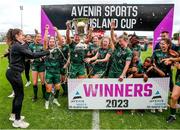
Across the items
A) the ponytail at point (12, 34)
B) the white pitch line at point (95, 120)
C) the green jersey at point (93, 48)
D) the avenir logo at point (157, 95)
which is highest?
the ponytail at point (12, 34)

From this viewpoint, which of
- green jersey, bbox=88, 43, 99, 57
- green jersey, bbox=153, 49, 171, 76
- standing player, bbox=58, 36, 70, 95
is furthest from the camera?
green jersey, bbox=88, 43, 99, 57

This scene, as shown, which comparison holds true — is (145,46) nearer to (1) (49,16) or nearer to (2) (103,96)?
(2) (103,96)

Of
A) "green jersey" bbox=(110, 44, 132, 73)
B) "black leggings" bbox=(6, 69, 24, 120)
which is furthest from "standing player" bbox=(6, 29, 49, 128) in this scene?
"green jersey" bbox=(110, 44, 132, 73)

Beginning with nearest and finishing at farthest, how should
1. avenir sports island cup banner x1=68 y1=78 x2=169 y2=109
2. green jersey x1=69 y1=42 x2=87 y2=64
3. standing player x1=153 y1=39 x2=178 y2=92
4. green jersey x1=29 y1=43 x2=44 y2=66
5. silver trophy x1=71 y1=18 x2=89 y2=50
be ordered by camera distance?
1. standing player x1=153 y1=39 x2=178 y2=92
2. avenir sports island cup banner x1=68 y1=78 x2=169 y2=109
3. green jersey x1=69 y1=42 x2=87 y2=64
4. silver trophy x1=71 y1=18 x2=89 y2=50
5. green jersey x1=29 y1=43 x2=44 y2=66

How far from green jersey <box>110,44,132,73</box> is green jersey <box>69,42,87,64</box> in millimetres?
889

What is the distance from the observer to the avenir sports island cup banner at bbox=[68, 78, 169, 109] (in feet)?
22.7

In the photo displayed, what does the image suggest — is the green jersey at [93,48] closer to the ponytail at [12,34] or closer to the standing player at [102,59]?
the standing player at [102,59]

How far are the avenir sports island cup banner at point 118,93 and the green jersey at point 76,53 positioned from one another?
709mm

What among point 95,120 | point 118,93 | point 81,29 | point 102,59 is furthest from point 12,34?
point 118,93

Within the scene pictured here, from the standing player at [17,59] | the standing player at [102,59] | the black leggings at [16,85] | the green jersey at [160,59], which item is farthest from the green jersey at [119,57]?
the black leggings at [16,85]

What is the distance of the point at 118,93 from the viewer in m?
6.96

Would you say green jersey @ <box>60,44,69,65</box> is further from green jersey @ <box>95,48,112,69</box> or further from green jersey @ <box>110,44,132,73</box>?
green jersey @ <box>110,44,132,73</box>

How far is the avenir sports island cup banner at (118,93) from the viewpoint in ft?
22.7

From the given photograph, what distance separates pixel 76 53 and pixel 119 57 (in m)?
1.20
